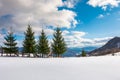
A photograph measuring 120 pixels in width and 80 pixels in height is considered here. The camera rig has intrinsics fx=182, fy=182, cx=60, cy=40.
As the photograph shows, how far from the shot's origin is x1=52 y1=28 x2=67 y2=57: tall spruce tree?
149ft

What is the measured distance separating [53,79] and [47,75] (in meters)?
0.79

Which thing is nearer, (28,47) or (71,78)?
(71,78)

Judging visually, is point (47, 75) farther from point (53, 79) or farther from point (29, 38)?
point (29, 38)

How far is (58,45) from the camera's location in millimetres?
45750

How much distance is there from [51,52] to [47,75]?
39.7 metres

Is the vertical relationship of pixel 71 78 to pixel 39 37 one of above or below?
below

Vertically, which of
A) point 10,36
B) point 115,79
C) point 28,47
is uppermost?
point 10,36

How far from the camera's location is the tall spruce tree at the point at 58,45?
1791 inches

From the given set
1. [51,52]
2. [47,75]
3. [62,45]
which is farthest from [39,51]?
[47,75]

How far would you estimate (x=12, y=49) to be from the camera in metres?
46.1

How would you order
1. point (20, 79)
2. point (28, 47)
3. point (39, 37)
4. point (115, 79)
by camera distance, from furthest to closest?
point (39, 37)
point (28, 47)
point (115, 79)
point (20, 79)

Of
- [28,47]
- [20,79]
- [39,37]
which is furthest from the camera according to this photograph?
[39,37]

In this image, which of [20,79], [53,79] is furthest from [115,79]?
[20,79]

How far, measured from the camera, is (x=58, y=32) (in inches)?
1848
